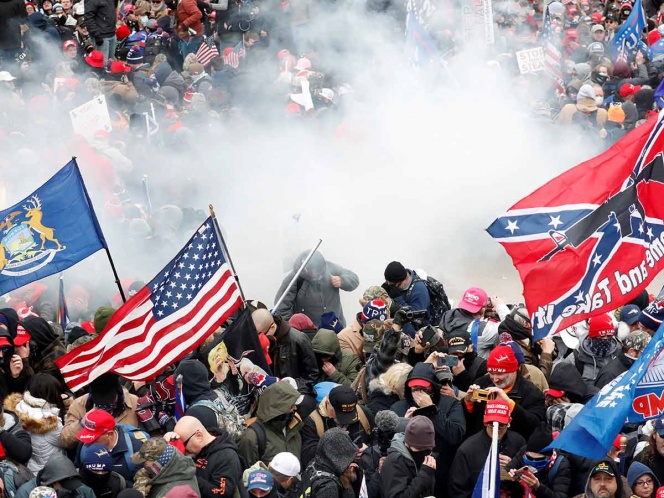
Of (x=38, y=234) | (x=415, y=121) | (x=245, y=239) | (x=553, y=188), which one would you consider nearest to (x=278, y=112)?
(x=415, y=121)

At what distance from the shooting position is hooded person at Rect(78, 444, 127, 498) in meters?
6.49

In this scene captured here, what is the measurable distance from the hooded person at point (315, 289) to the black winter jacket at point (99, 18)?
8105mm

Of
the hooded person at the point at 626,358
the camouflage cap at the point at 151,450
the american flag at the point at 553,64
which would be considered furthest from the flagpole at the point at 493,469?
the american flag at the point at 553,64

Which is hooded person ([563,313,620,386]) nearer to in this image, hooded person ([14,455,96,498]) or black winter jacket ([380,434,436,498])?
black winter jacket ([380,434,436,498])

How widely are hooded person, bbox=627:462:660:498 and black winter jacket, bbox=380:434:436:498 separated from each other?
39.5 inches

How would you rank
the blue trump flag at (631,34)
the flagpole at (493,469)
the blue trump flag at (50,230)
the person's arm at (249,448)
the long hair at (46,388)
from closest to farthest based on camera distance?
the flagpole at (493,469) → the person's arm at (249,448) → the long hair at (46,388) → the blue trump flag at (50,230) → the blue trump flag at (631,34)

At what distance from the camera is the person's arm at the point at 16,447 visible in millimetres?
6734

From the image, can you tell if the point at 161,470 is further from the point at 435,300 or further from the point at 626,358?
the point at 435,300

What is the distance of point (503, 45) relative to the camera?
1912cm

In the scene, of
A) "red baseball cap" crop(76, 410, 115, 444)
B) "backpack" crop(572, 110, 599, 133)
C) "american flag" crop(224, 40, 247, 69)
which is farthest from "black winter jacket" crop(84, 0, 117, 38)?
"red baseball cap" crop(76, 410, 115, 444)

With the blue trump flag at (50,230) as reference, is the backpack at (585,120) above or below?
below

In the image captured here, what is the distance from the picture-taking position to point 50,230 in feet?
27.7

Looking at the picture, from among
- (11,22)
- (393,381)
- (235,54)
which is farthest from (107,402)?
(235,54)

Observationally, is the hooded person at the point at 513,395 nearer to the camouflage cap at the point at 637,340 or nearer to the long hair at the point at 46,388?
the camouflage cap at the point at 637,340
